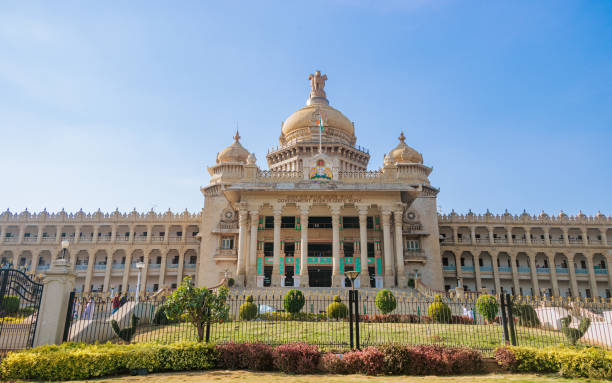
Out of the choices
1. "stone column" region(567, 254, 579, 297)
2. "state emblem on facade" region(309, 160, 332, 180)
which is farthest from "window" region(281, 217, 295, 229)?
"stone column" region(567, 254, 579, 297)

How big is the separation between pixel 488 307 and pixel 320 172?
17624 millimetres

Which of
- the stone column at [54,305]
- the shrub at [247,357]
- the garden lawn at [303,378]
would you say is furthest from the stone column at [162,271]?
the garden lawn at [303,378]

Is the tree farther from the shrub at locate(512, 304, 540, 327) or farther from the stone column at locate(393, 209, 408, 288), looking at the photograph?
the stone column at locate(393, 209, 408, 288)

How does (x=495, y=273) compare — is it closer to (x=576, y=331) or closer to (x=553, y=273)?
(x=553, y=273)

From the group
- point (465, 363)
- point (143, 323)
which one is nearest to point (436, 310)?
point (465, 363)

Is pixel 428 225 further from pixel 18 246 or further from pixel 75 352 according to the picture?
pixel 18 246

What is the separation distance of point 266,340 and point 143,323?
342 inches

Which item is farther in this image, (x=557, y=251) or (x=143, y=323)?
(x=557, y=251)

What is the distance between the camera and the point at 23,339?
1435 cm

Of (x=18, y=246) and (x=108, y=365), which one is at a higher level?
(x=18, y=246)

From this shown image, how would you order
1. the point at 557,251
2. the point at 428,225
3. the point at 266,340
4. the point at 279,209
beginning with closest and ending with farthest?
1. the point at 266,340
2. the point at 279,209
3. the point at 428,225
4. the point at 557,251

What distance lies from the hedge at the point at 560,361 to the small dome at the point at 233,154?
39.3 meters

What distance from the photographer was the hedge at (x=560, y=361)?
11438 mm

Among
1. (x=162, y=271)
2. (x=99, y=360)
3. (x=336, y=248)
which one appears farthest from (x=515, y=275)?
(x=99, y=360)
